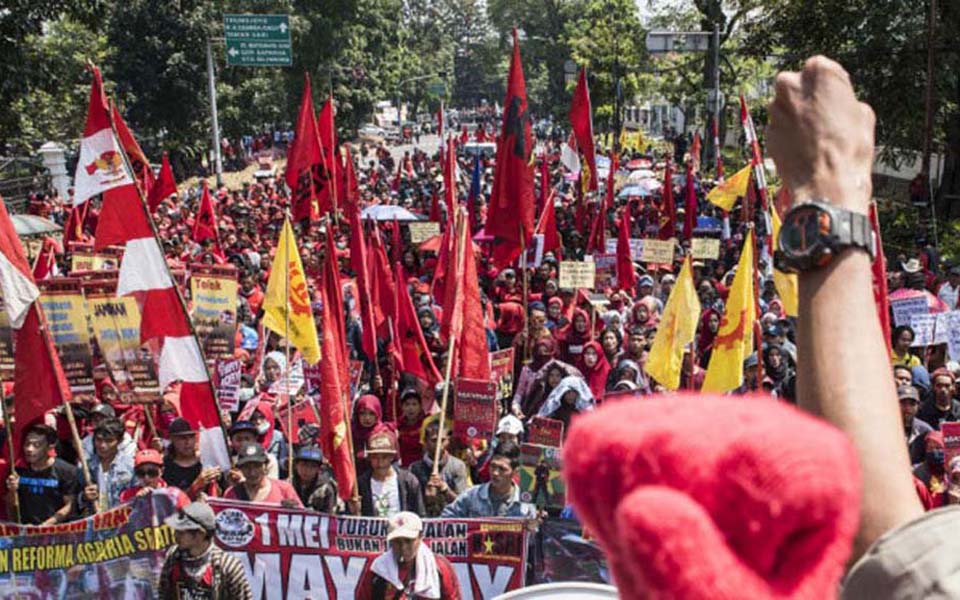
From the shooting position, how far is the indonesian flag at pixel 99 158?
652 cm

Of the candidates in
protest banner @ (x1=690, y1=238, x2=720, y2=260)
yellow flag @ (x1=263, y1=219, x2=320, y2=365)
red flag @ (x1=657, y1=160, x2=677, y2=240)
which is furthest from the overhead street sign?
yellow flag @ (x1=263, y1=219, x2=320, y2=365)

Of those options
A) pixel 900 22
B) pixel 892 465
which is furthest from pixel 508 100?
pixel 900 22

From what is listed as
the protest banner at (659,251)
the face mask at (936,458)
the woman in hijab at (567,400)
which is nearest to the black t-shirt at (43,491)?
the woman in hijab at (567,400)

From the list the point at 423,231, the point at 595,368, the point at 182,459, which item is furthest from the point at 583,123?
the point at 182,459

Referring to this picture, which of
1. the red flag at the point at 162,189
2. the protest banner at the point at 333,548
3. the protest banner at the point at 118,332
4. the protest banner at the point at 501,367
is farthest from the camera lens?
the red flag at the point at 162,189

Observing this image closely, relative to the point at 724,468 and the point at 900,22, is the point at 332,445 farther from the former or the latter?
the point at 900,22

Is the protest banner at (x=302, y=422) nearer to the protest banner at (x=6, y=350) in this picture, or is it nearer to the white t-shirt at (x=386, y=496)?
the white t-shirt at (x=386, y=496)

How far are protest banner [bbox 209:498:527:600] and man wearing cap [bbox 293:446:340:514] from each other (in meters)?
0.65

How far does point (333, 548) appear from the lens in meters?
5.30

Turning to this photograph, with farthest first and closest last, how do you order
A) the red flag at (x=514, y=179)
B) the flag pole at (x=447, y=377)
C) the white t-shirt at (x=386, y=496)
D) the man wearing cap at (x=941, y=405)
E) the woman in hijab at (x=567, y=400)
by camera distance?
the red flag at (x=514, y=179) < the woman in hijab at (x=567, y=400) < the man wearing cap at (x=941, y=405) < the flag pole at (x=447, y=377) < the white t-shirt at (x=386, y=496)

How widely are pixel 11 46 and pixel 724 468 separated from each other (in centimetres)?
1814

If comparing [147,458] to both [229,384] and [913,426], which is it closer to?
[229,384]

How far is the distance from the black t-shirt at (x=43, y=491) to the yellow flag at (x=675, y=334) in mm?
4275

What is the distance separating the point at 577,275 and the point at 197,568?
6717mm
